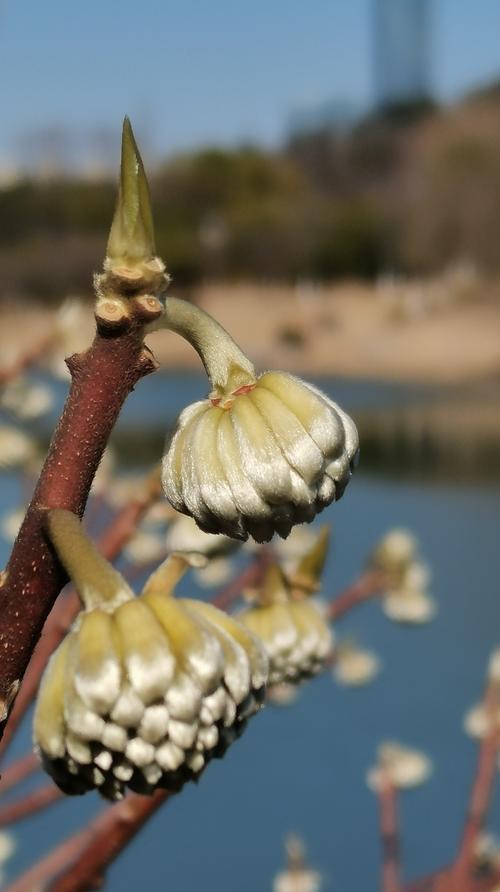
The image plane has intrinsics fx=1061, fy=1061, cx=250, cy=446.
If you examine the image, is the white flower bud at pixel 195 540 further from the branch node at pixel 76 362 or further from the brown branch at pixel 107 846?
the branch node at pixel 76 362

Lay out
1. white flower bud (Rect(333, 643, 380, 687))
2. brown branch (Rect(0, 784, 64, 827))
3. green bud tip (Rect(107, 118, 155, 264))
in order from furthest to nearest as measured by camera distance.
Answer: white flower bud (Rect(333, 643, 380, 687)), brown branch (Rect(0, 784, 64, 827)), green bud tip (Rect(107, 118, 155, 264))

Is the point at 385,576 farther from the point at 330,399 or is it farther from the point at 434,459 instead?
the point at 434,459

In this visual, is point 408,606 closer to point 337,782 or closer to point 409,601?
point 409,601

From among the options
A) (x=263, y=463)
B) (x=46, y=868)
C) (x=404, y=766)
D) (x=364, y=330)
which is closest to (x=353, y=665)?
(x=404, y=766)

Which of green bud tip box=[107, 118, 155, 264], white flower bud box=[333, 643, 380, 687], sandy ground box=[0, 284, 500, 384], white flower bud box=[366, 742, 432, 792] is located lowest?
sandy ground box=[0, 284, 500, 384]

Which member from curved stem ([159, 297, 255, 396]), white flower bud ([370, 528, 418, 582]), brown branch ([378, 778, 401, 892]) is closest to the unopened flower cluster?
white flower bud ([370, 528, 418, 582])

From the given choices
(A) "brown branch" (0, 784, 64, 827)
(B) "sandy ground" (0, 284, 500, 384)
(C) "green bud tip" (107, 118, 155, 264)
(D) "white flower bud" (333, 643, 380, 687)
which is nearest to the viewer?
(C) "green bud tip" (107, 118, 155, 264)

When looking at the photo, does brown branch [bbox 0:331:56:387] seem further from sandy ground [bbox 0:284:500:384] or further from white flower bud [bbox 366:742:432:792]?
sandy ground [bbox 0:284:500:384]
